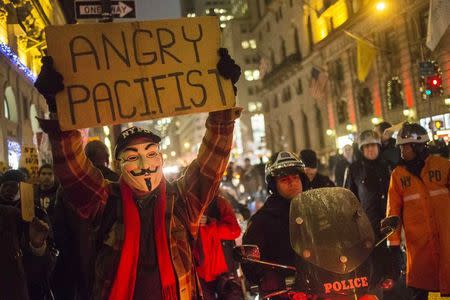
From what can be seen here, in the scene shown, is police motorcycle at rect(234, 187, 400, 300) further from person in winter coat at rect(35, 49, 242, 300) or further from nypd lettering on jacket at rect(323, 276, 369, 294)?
person in winter coat at rect(35, 49, 242, 300)

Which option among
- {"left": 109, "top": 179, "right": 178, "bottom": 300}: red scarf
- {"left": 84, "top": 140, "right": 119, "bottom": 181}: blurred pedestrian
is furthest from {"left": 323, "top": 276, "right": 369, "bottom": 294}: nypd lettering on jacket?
{"left": 84, "top": 140, "right": 119, "bottom": 181}: blurred pedestrian

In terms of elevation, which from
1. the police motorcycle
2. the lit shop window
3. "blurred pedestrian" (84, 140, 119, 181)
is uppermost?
the lit shop window

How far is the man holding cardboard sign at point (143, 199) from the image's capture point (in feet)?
9.61

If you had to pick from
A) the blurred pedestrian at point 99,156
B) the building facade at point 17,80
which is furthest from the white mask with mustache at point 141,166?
the building facade at point 17,80

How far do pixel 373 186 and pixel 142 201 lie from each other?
17.1 ft

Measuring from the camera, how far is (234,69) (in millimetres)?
3230

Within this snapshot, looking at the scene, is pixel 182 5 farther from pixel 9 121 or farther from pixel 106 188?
pixel 106 188

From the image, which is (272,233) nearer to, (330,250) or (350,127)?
(330,250)

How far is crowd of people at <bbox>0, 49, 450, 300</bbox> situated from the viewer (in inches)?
117

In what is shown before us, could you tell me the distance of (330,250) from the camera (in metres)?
3.51

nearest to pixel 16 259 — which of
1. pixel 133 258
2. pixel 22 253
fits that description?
pixel 22 253

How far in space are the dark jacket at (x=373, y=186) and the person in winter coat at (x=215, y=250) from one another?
2.69 metres

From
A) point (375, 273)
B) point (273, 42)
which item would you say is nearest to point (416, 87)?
point (375, 273)

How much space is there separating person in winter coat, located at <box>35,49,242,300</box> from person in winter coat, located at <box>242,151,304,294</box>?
1062mm
